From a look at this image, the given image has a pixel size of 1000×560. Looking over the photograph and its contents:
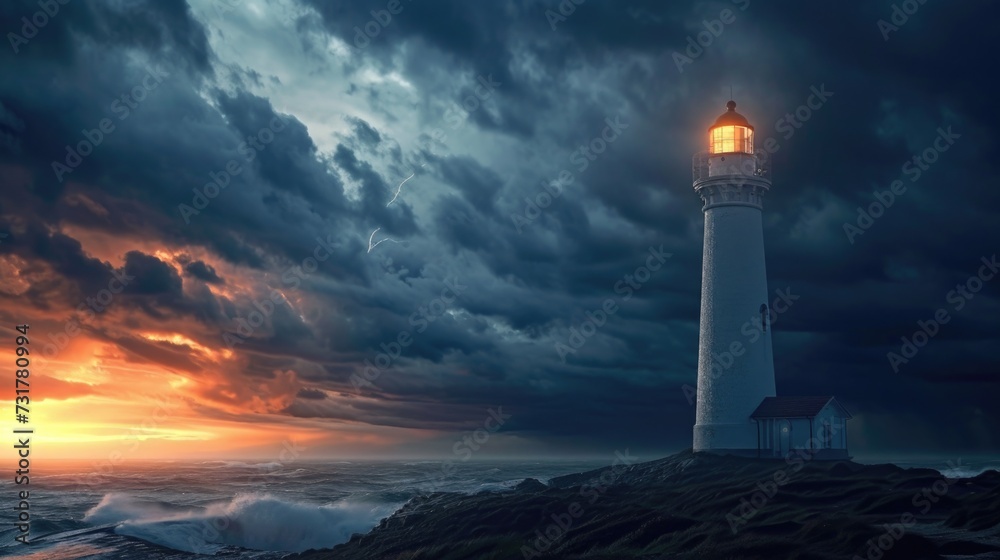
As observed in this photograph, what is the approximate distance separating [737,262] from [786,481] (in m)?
11.5

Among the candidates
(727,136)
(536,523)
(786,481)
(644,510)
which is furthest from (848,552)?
(727,136)

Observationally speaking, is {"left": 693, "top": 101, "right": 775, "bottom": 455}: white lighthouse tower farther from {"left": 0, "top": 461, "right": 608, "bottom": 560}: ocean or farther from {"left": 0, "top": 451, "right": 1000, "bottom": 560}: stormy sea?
{"left": 0, "top": 461, "right": 608, "bottom": 560}: ocean

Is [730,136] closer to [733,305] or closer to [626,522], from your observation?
[733,305]

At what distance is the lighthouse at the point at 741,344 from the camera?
36.0m

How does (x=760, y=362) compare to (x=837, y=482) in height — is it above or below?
above

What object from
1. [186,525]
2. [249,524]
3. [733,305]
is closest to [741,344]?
[733,305]

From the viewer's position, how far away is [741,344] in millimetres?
36156

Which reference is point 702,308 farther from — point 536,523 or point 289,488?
point 289,488

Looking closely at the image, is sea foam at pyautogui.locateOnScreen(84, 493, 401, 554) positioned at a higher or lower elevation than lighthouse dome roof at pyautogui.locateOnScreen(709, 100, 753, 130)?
lower

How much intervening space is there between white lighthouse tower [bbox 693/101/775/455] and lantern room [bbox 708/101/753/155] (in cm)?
6

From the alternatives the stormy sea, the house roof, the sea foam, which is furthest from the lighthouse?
the sea foam

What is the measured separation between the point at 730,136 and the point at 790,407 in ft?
42.2

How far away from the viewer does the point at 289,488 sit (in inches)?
2478

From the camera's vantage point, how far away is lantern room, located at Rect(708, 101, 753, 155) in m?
37.9
